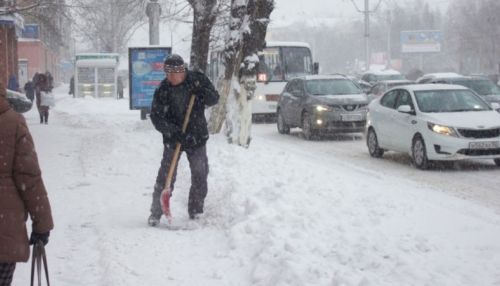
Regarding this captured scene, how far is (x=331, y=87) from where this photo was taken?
20.0 metres

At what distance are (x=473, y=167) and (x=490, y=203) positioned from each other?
12.4 feet

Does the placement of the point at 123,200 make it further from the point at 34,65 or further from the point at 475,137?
the point at 34,65

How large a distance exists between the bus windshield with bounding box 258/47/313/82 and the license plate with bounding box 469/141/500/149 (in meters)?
13.6

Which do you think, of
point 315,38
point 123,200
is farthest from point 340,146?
point 315,38

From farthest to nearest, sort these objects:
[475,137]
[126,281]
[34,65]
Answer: [34,65], [475,137], [126,281]

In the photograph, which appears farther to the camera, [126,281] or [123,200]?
[123,200]

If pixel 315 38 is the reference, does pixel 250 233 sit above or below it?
below

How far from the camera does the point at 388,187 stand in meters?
9.90

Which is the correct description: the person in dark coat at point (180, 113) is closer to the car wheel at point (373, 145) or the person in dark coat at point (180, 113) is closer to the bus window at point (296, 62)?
the car wheel at point (373, 145)

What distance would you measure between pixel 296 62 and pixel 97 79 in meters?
19.3

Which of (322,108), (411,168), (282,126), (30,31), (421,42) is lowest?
(411,168)

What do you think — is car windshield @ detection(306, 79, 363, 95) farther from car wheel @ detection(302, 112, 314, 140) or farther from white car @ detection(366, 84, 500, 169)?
white car @ detection(366, 84, 500, 169)

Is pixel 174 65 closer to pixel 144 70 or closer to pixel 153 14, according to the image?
pixel 144 70

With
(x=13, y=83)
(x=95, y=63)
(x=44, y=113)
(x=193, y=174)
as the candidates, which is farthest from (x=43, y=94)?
(x=95, y=63)
